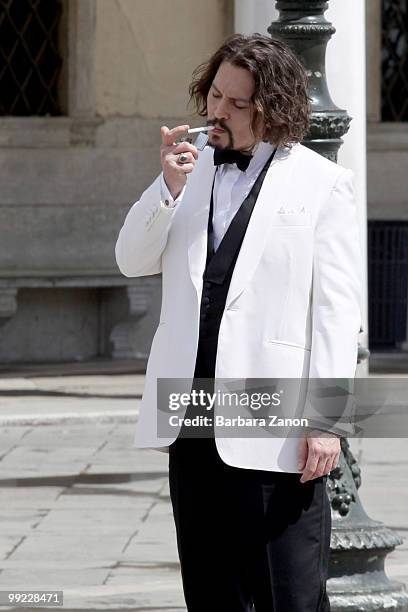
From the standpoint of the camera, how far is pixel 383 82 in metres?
16.0

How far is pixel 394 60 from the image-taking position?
52.5 feet

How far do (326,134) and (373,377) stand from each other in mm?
8432

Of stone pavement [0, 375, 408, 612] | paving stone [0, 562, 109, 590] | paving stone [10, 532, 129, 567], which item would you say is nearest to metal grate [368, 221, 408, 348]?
stone pavement [0, 375, 408, 612]

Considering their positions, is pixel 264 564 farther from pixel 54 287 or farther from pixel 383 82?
pixel 383 82

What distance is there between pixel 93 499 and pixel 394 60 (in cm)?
837

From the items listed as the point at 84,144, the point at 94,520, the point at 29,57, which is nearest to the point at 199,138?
the point at 94,520

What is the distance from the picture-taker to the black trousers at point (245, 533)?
392cm

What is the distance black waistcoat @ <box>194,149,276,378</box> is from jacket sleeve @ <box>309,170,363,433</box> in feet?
0.61

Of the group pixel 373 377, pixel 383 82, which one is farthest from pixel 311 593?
pixel 383 82

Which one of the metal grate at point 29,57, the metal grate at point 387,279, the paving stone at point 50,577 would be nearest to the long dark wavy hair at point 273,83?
the paving stone at point 50,577

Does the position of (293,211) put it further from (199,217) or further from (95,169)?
(95,169)

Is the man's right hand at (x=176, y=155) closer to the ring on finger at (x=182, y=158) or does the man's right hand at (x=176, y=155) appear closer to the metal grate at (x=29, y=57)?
the ring on finger at (x=182, y=158)

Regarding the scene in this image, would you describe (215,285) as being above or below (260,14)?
below

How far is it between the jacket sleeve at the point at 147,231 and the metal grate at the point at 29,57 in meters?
11.2
